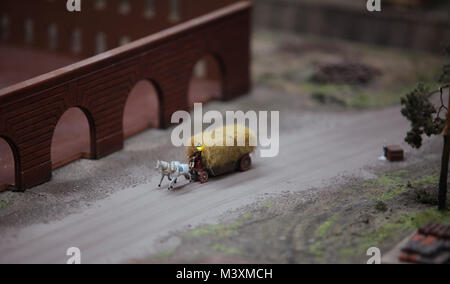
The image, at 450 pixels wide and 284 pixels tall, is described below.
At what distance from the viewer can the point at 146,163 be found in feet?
94.3

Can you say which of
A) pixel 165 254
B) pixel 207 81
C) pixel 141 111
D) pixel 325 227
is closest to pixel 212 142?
pixel 325 227

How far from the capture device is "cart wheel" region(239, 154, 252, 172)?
27.8m

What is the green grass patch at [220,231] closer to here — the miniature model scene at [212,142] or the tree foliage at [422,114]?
the miniature model scene at [212,142]

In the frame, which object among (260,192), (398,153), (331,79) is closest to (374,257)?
(260,192)

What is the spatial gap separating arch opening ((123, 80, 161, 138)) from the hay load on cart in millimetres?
5382

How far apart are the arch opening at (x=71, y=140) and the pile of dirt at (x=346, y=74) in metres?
12.4

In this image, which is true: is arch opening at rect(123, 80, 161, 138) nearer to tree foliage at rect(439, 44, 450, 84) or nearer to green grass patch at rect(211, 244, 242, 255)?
green grass patch at rect(211, 244, 242, 255)

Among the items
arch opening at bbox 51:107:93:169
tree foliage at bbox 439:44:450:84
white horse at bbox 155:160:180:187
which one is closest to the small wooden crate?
tree foliage at bbox 439:44:450:84

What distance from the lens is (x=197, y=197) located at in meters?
25.9

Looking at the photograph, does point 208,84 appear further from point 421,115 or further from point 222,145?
point 421,115

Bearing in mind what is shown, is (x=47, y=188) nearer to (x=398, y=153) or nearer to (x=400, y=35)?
(x=398, y=153)

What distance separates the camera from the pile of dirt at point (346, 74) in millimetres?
38812

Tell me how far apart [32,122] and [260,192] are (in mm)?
7840

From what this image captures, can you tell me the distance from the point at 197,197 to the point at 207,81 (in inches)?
546
